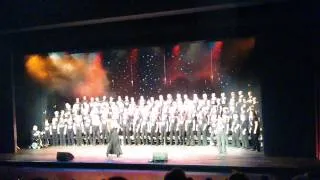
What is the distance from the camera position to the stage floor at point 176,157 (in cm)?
1023

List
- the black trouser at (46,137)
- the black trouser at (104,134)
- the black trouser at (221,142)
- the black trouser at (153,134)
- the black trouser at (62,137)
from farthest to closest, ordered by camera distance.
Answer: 1. the black trouser at (46,137)
2. the black trouser at (62,137)
3. the black trouser at (104,134)
4. the black trouser at (153,134)
5. the black trouser at (221,142)

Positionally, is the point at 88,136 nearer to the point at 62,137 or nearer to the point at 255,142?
Result: the point at 62,137

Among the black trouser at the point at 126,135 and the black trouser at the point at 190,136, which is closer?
the black trouser at the point at 190,136

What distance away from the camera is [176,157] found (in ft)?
37.5

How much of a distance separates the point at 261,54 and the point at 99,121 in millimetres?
5339

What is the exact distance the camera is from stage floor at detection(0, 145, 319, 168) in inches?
403

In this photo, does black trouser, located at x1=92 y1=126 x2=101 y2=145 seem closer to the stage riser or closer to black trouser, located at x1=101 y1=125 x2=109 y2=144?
black trouser, located at x1=101 y1=125 x2=109 y2=144

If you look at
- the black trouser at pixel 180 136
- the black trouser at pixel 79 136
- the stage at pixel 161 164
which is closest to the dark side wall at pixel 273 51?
the stage at pixel 161 164

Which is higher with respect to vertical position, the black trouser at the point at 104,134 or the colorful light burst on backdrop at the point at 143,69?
the colorful light burst on backdrop at the point at 143,69

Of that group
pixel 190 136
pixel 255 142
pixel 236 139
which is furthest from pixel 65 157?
pixel 255 142

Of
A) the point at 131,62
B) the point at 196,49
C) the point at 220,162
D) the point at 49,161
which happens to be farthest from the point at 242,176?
the point at 131,62

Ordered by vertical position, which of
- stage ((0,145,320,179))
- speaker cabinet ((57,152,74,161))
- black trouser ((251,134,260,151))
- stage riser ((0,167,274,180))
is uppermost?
black trouser ((251,134,260,151))

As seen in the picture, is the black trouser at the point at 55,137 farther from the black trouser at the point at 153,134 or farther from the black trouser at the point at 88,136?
the black trouser at the point at 153,134

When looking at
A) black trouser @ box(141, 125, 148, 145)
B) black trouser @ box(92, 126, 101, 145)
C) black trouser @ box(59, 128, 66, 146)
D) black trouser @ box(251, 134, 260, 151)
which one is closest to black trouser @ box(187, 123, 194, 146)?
black trouser @ box(141, 125, 148, 145)
